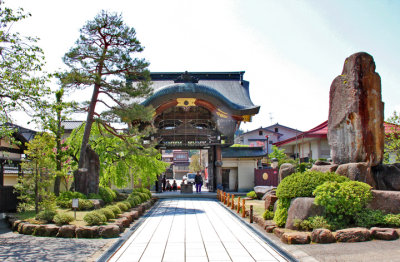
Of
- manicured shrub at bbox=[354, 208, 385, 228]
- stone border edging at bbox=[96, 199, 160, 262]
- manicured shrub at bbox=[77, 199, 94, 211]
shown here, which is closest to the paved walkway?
stone border edging at bbox=[96, 199, 160, 262]

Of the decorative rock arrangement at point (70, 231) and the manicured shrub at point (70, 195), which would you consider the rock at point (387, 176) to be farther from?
the manicured shrub at point (70, 195)

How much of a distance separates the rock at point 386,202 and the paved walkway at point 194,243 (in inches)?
128

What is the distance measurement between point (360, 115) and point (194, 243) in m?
6.63

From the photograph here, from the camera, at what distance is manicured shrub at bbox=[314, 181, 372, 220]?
9555mm

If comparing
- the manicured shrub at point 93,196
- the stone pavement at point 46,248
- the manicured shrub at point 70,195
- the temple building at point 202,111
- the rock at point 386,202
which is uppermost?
the temple building at point 202,111

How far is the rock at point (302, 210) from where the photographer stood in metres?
10.1

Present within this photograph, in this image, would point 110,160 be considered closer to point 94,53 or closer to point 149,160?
point 149,160

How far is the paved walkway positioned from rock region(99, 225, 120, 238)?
0.50m

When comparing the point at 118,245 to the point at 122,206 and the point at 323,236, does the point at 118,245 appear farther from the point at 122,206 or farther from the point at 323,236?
the point at 122,206

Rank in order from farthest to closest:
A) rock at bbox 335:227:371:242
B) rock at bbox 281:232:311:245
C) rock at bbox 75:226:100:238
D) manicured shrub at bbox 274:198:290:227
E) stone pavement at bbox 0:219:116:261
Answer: manicured shrub at bbox 274:198:290:227, rock at bbox 75:226:100:238, rock at bbox 281:232:311:245, rock at bbox 335:227:371:242, stone pavement at bbox 0:219:116:261

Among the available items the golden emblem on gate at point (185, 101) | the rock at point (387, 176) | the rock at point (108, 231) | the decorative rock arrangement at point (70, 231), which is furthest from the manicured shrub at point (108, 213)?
the golden emblem on gate at point (185, 101)

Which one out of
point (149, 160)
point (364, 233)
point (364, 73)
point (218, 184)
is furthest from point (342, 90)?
point (218, 184)

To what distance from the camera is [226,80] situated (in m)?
35.8

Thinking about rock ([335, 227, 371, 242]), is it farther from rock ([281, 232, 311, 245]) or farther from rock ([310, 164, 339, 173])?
rock ([310, 164, 339, 173])
